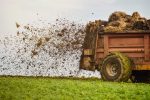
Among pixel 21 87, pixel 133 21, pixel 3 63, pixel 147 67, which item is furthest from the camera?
pixel 3 63

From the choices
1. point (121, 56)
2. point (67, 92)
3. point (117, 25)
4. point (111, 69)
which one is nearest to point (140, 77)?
point (111, 69)

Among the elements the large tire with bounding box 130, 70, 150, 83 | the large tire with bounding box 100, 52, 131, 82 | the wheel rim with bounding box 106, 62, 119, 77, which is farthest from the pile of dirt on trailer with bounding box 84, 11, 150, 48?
the large tire with bounding box 130, 70, 150, 83

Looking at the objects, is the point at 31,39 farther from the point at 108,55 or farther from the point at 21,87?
the point at 21,87

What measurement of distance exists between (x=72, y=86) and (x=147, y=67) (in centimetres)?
354

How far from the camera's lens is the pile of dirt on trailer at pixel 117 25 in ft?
48.6

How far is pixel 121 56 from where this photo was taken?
14.5 m

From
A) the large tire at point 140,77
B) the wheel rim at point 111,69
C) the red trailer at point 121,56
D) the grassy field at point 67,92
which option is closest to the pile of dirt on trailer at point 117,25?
the red trailer at point 121,56

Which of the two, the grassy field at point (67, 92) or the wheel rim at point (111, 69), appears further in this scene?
the wheel rim at point (111, 69)

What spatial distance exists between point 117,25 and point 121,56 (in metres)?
1.41

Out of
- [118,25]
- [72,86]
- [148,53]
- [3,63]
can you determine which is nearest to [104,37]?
[118,25]

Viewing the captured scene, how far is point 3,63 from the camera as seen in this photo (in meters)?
19.0

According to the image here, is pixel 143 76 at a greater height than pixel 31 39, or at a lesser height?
lesser

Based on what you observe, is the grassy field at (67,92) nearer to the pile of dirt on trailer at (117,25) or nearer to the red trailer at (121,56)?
the red trailer at (121,56)

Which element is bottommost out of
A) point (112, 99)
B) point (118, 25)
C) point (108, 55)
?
point (112, 99)
